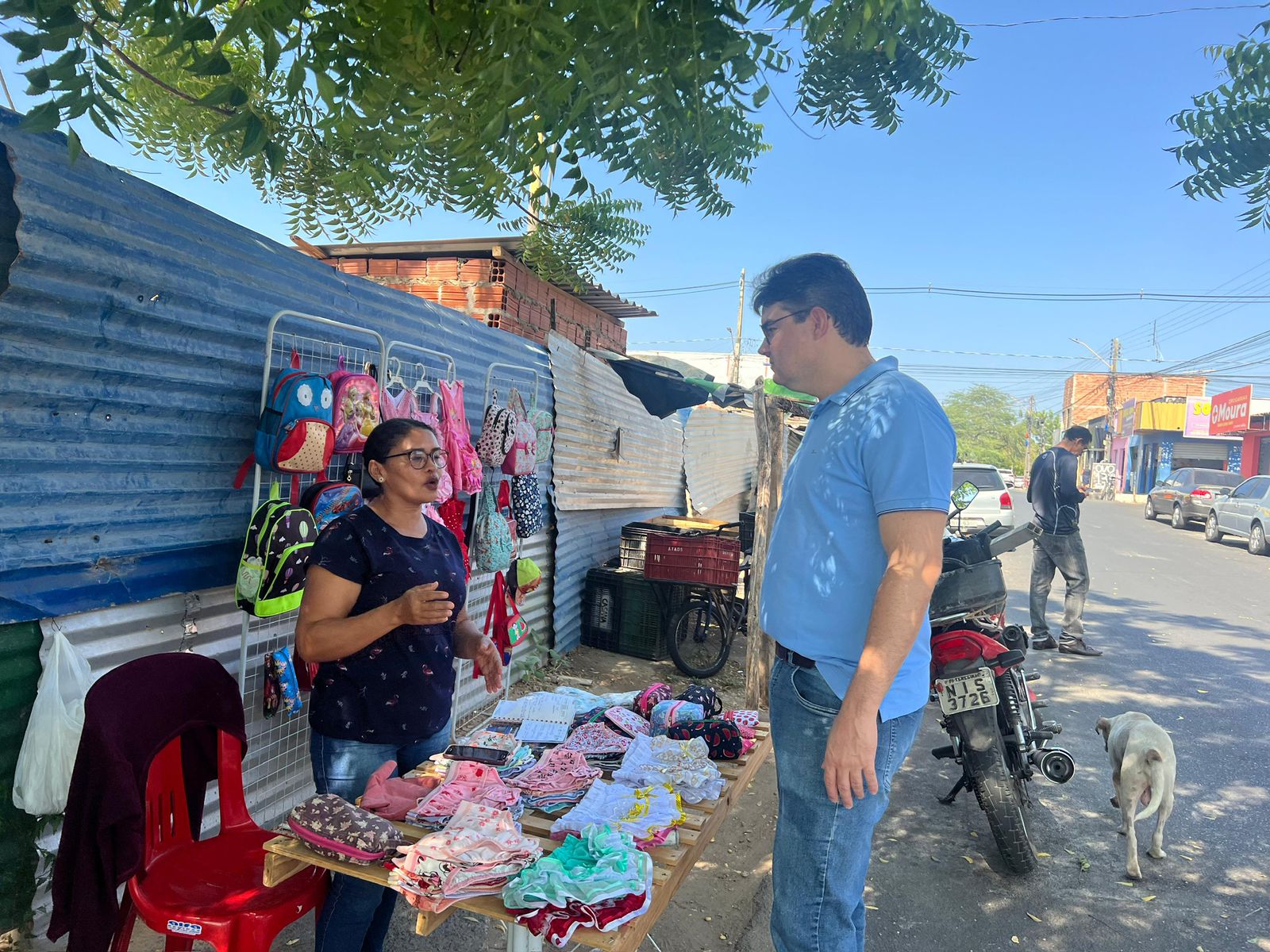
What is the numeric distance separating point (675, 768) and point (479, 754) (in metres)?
0.66

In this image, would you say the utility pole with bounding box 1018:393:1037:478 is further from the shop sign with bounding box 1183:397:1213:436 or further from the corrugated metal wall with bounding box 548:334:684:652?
the corrugated metal wall with bounding box 548:334:684:652

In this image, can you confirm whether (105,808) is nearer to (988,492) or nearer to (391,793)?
(391,793)

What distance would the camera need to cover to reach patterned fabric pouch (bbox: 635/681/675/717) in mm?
3223

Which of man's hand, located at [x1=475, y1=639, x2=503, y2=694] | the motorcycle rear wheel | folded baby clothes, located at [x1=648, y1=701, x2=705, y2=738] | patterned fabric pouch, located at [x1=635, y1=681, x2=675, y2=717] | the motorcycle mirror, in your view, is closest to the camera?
man's hand, located at [x1=475, y1=639, x2=503, y2=694]

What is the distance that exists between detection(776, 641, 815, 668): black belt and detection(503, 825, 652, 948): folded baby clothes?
24.4 inches

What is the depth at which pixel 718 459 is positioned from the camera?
14320mm

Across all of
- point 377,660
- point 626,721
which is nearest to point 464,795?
point 377,660

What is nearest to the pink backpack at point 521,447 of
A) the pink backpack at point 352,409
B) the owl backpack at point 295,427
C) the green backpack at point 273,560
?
the pink backpack at point 352,409

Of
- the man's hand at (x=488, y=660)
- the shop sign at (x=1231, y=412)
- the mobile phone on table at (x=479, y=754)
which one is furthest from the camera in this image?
the shop sign at (x=1231, y=412)

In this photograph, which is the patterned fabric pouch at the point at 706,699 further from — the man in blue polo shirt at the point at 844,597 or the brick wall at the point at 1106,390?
the brick wall at the point at 1106,390

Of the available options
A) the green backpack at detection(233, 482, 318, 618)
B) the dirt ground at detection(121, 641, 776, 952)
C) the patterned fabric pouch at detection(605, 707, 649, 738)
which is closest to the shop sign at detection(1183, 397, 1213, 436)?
the dirt ground at detection(121, 641, 776, 952)

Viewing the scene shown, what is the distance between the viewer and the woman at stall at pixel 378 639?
230 cm

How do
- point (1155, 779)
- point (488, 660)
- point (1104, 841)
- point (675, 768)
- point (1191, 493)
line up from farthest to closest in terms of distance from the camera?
point (1191, 493) < point (1104, 841) < point (1155, 779) < point (488, 660) < point (675, 768)

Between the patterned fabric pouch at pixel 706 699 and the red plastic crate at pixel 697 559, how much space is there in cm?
371
